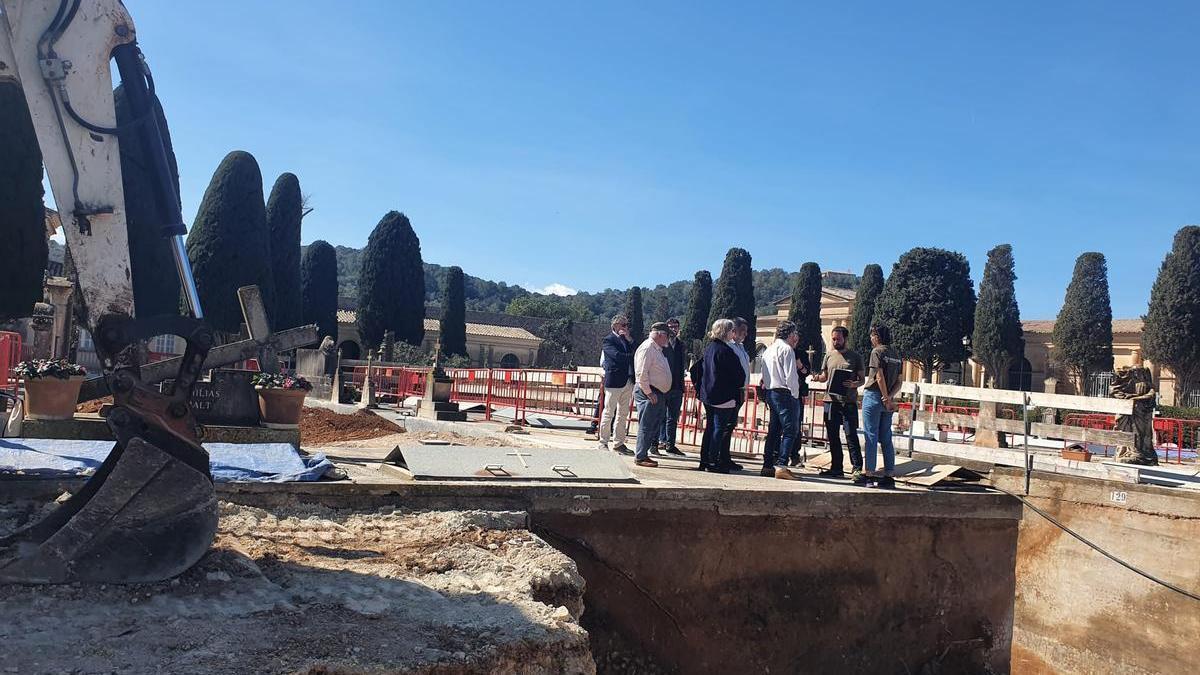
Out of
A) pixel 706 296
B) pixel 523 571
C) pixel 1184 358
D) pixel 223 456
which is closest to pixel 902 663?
pixel 523 571

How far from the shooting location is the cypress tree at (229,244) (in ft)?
114

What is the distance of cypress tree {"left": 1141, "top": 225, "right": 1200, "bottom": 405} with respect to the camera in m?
37.8

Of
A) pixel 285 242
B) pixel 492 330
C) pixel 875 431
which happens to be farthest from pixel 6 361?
pixel 492 330

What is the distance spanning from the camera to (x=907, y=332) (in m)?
45.9

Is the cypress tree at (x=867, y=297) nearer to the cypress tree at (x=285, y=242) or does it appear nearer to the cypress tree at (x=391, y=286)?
the cypress tree at (x=391, y=286)

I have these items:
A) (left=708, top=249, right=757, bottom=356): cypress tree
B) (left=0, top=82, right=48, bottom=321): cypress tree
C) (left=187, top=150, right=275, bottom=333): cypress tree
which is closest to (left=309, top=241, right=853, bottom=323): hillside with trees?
(left=708, top=249, right=757, bottom=356): cypress tree

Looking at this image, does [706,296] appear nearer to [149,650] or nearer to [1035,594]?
[1035,594]

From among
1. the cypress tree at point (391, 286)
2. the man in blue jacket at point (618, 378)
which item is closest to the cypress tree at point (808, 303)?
the cypress tree at point (391, 286)

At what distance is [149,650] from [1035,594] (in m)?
7.93

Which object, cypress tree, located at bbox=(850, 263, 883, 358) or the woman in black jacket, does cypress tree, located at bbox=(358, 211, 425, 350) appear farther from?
the woman in black jacket

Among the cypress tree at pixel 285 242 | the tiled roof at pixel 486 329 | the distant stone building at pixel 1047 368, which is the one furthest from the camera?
the tiled roof at pixel 486 329

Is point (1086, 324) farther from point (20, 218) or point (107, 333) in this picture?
point (107, 333)

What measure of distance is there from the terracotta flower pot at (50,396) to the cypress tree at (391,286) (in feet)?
142

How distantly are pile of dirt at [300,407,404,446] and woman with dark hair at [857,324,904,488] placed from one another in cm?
755
